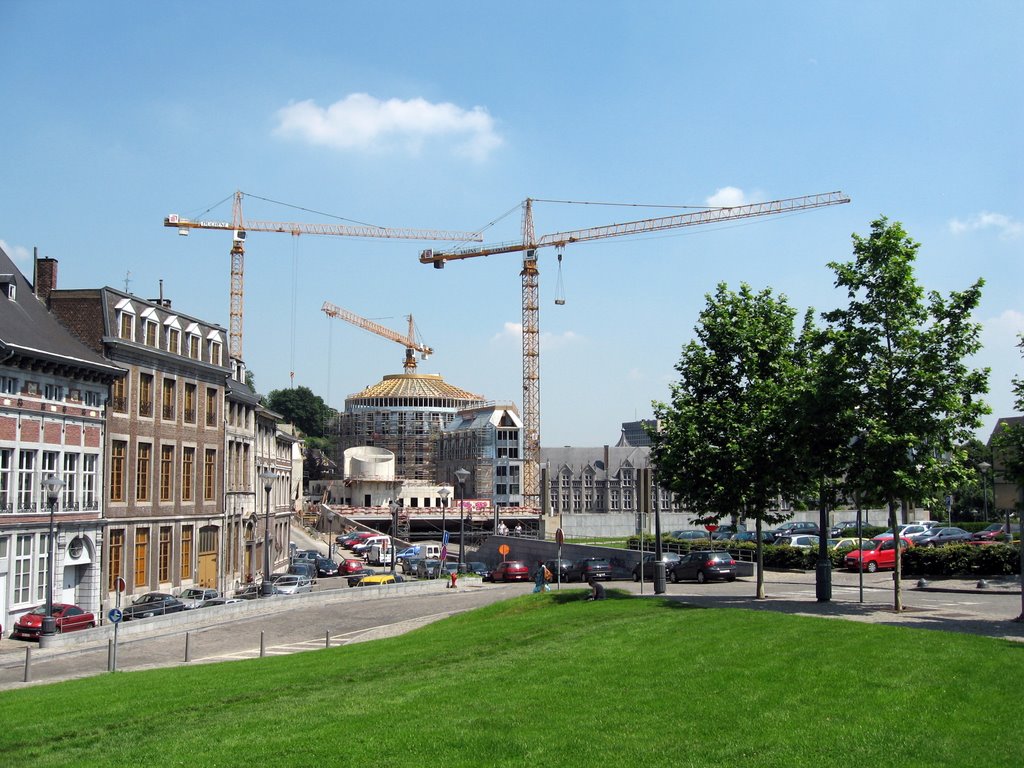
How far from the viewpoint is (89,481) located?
136 feet

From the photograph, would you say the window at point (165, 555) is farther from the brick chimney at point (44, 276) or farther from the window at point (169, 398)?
the brick chimney at point (44, 276)

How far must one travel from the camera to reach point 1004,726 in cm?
1146

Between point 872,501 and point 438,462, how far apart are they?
442 ft

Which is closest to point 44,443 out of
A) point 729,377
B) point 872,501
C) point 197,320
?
point 197,320

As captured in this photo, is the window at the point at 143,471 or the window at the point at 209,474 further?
the window at the point at 209,474

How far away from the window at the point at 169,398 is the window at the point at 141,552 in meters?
5.69

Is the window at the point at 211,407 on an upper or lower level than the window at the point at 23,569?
upper

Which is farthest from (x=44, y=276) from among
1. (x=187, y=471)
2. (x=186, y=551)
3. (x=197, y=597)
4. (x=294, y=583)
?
(x=294, y=583)

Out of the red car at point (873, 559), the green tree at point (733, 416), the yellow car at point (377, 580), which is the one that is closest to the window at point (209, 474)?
the yellow car at point (377, 580)

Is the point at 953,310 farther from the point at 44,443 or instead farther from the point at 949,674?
the point at 44,443

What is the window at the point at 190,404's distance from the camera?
4941 centimetres

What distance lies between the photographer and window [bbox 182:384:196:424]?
49406 millimetres

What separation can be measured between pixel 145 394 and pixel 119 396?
224 cm

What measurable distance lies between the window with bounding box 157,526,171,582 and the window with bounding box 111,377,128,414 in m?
6.73
